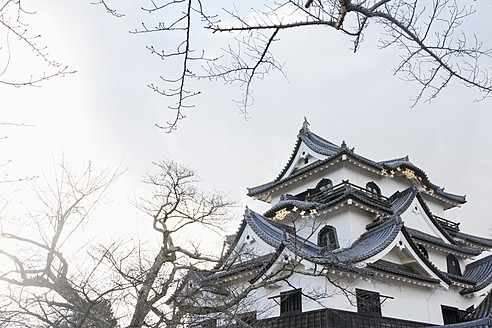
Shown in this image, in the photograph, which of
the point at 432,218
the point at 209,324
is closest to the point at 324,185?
the point at 432,218

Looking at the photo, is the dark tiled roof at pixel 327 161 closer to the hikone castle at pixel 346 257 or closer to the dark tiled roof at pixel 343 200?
the hikone castle at pixel 346 257

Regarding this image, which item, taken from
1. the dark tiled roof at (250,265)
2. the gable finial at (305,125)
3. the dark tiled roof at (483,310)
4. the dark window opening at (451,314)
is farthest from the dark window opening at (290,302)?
the gable finial at (305,125)

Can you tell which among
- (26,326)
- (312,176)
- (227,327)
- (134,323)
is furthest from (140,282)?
(312,176)

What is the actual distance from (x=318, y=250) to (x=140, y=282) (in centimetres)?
736

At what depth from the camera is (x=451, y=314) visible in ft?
48.4

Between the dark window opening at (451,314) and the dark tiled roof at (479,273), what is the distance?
3.07 feet

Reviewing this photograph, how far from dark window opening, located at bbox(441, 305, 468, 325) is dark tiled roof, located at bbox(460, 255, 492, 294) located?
0.94m

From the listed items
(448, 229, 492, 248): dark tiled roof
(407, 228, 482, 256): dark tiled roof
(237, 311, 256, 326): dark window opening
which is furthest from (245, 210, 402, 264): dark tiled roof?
(448, 229, 492, 248): dark tiled roof

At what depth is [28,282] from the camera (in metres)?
7.80

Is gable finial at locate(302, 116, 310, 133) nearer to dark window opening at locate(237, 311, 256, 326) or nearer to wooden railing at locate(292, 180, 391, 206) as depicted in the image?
wooden railing at locate(292, 180, 391, 206)

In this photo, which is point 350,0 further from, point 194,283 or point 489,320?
point 489,320

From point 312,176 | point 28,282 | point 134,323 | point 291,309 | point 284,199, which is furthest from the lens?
point 312,176

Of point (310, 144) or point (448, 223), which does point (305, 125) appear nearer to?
point (310, 144)

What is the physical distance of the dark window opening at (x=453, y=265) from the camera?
17.6 metres
